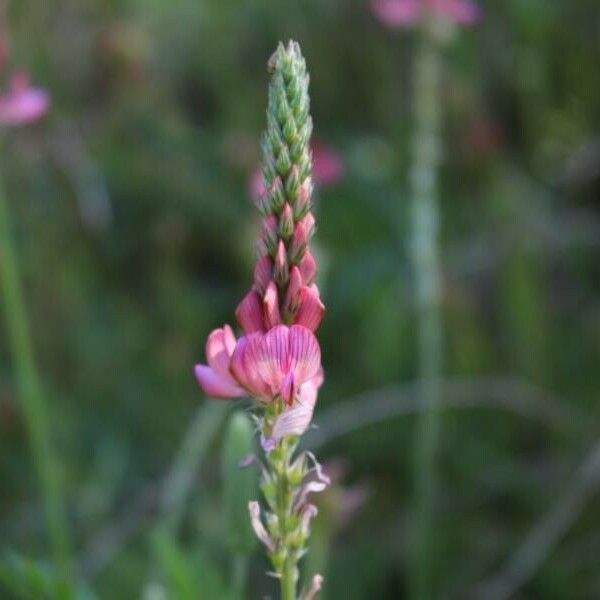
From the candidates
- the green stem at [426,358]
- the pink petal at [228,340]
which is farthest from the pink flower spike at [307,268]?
the green stem at [426,358]

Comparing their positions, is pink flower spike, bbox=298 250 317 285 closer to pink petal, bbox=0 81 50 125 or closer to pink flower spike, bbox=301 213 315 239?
pink flower spike, bbox=301 213 315 239

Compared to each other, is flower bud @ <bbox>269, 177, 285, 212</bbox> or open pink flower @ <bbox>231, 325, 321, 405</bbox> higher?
flower bud @ <bbox>269, 177, 285, 212</bbox>

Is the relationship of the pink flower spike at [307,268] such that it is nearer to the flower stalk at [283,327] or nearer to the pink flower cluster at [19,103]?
the flower stalk at [283,327]

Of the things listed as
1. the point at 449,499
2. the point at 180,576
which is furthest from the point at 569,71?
the point at 180,576

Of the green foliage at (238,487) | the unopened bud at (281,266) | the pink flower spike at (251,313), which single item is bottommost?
the pink flower spike at (251,313)

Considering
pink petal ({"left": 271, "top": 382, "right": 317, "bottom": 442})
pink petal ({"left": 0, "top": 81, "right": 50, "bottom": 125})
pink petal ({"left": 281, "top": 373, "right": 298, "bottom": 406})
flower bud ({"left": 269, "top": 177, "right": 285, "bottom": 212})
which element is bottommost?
pink petal ({"left": 271, "top": 382, "right": 317, "bottom": 442})

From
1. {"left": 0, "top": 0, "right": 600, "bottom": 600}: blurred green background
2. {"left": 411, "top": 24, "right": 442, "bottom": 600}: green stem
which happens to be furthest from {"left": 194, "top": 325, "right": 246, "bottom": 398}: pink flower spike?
{"left": 411, "top": 24, "right": 442, "bottom": 600}: green stem

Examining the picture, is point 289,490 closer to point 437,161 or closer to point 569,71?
point 437,161
